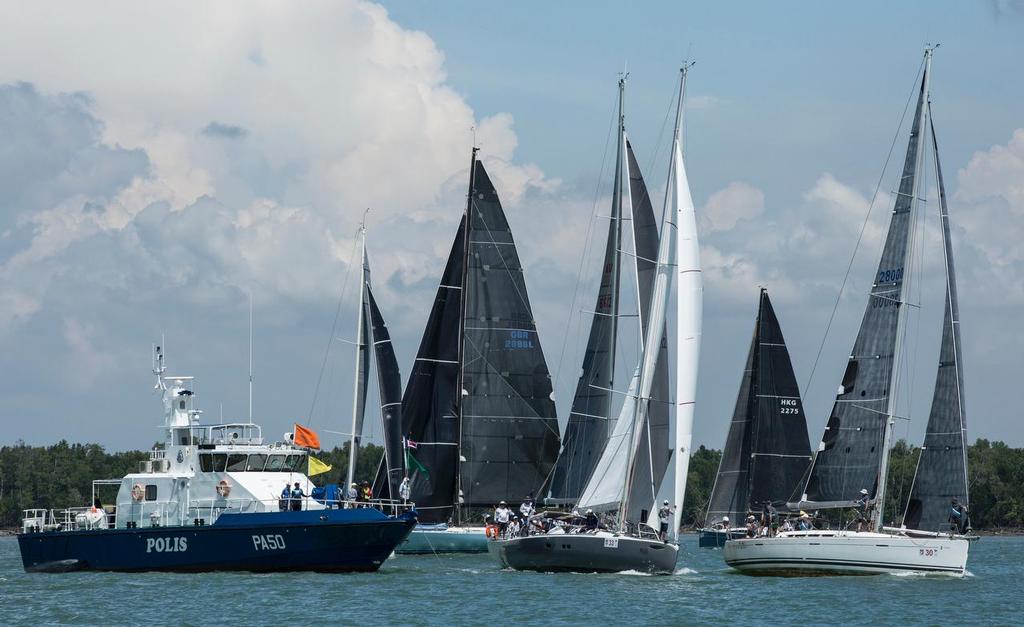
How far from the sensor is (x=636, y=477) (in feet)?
160

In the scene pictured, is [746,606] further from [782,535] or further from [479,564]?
[479,564]

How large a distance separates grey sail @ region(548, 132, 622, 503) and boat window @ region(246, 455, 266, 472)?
37.9 feet

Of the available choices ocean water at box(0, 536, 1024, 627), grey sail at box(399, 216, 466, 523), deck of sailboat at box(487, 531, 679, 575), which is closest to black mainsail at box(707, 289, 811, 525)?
grey sail at box(399, 216, 466, 523)

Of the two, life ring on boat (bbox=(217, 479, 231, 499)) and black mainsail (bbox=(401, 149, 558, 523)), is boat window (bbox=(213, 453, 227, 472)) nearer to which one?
life ring on boat (bbox=(217, 479, 231, 499))

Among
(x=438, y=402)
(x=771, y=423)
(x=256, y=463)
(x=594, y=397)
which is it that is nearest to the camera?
(x=256, y=463)

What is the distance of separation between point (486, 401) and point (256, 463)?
15.8 m

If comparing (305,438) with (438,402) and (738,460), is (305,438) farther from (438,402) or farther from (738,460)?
(738,460)

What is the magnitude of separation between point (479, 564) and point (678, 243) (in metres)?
16.4

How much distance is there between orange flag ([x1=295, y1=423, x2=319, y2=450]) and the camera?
2073 inches

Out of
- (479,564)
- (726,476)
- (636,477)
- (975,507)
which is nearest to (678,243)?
(636,477)

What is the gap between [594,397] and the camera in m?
57.7

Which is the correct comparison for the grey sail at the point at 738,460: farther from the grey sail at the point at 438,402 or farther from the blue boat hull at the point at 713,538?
the grey sail at the point at 438,402

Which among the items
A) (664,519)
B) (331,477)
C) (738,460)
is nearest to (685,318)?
(664,519)

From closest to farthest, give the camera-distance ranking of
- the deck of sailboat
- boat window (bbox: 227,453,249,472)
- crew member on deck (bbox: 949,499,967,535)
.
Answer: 1. the deck of sailboat
2. crew member on deck (bbox: 949,499,967,535)
3. boat window (bbox: 227,453,249,472)
